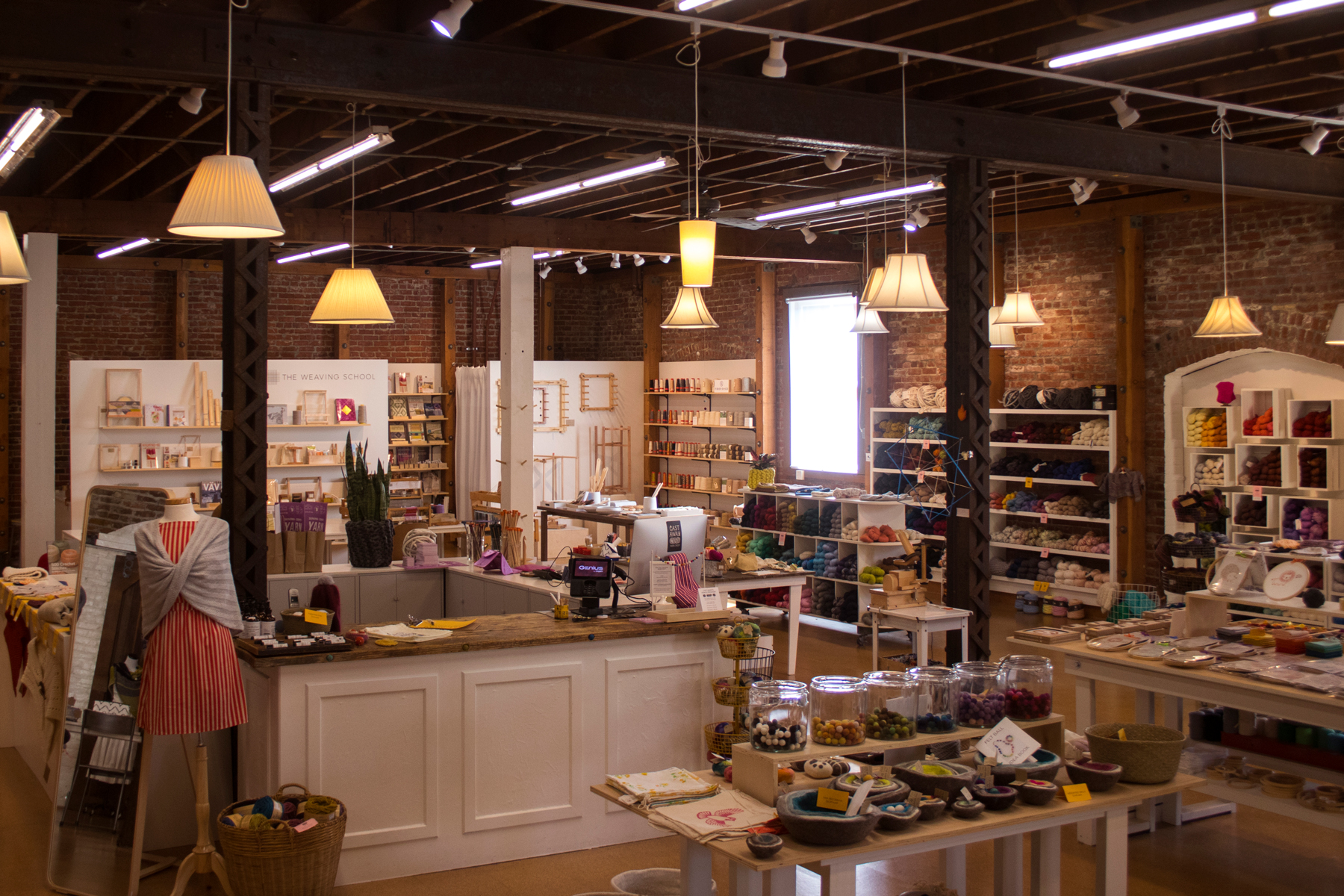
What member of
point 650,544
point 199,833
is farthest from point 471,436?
point 199,833

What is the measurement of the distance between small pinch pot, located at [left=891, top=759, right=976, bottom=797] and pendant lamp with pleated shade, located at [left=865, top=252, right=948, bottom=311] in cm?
308

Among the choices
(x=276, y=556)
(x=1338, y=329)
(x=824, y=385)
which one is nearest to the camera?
(x=276, y=556)

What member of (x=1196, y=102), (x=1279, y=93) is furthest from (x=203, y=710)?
(x=1279, y=93)

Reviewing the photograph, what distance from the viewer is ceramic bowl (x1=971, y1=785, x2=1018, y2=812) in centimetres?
364

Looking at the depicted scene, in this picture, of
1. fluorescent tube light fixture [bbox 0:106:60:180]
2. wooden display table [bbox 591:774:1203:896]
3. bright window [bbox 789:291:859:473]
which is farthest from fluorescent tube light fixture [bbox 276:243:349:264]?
wooden display table [bbox 591:774:1203:896]

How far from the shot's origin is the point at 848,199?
986 cm

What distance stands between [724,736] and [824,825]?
206cm

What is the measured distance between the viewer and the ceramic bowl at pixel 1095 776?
3.84m

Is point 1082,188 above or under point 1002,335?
above

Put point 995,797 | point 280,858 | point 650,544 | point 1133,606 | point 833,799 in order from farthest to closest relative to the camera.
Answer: point 1133,606
point 650,544
point 280,858
point 995,797
point 833,799

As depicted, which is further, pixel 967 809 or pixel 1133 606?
pixel 1133 606

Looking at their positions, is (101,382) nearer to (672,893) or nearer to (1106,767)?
(672,893)

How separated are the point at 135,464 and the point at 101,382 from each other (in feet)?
3.06

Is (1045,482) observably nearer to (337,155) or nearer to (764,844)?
(337,155)
